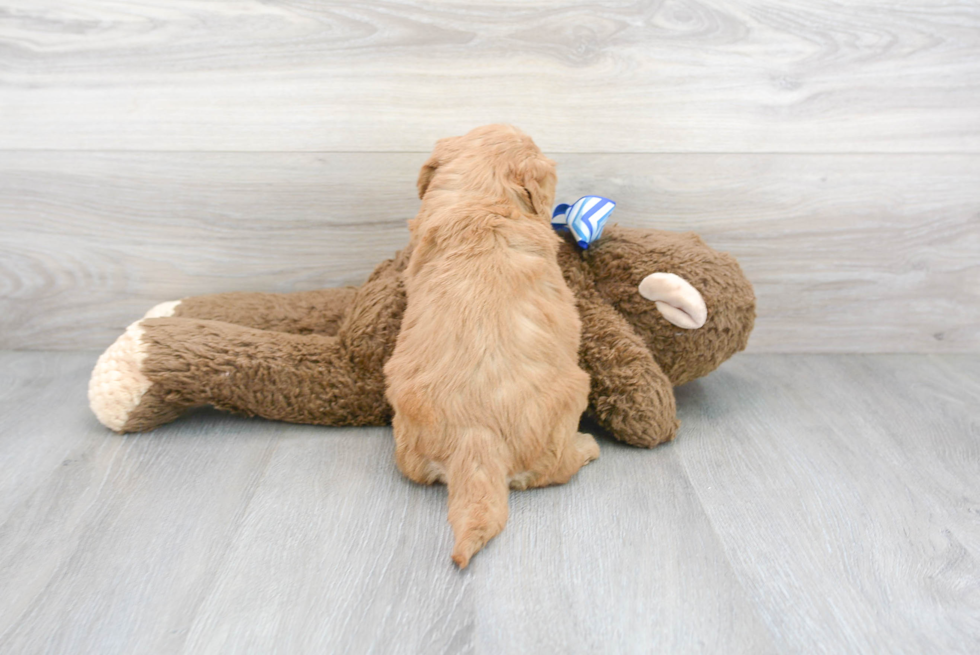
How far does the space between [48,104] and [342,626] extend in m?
1.12

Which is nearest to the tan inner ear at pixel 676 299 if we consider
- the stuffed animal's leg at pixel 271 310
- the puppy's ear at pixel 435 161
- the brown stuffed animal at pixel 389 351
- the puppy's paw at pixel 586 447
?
the brown stuffed animal at pixel 389 351

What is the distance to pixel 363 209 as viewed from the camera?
4.55 ft

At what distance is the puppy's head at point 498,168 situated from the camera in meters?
1.04

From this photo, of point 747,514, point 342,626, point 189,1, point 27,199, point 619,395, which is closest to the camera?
point 342,626

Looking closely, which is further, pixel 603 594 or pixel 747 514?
pixel 747 514

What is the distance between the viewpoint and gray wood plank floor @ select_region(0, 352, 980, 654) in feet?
2.50

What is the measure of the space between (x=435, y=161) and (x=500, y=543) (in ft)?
1.82

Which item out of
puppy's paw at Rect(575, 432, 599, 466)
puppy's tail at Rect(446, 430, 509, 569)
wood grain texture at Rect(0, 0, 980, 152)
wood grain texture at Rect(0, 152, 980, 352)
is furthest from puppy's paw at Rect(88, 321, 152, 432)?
puppy's paw at Rect(575, 432, 599, 466)

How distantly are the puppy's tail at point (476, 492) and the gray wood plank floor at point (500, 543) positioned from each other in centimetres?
4

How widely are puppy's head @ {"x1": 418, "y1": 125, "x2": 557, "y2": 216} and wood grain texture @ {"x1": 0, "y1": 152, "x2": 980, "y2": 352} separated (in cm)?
28

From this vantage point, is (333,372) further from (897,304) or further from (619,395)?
(897,304)

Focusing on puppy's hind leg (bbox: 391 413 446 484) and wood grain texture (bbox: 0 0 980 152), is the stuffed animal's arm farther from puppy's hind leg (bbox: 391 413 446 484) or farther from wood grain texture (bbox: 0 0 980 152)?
wood grain texture (bbox: 0 0 980 152)

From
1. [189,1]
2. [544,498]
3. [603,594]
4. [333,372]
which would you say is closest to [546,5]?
[189,1]

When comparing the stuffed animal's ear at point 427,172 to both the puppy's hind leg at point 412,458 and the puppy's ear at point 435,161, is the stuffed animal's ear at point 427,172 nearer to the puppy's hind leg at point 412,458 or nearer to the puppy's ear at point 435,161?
the puppy's ear at point 435,161
